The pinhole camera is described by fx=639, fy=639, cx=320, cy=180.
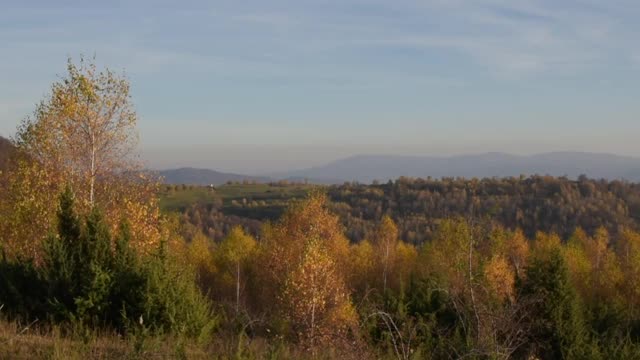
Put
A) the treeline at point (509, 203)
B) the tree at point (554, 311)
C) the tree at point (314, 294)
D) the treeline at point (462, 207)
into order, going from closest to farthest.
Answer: the tree at point (554, 311), the tree at point (314, 294), the treeline at point (462, 207), the treeline at point (509, 203)

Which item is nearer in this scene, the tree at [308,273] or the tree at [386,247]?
the tree at [308,273]

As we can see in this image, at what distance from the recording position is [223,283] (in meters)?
65.6

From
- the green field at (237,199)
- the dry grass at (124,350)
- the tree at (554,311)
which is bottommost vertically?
the green field at (237,199)

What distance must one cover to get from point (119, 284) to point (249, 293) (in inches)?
1808

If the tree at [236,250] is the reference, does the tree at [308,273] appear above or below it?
above

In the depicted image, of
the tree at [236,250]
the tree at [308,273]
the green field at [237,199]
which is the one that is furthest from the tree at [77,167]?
the green field at [237,199]

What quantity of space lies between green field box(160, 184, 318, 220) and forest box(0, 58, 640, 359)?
89.2 meters

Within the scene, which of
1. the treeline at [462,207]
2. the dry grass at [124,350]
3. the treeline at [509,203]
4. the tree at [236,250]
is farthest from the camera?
the treeline at [509,203]

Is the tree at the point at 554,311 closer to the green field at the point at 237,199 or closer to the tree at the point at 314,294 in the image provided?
the tree at the point at 314,294

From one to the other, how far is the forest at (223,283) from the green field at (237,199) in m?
89.2

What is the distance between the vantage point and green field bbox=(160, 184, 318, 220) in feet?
515

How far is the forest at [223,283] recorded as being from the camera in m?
14.2

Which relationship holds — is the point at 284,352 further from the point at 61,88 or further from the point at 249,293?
the point at 249,293

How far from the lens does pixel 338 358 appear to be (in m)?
12.8
